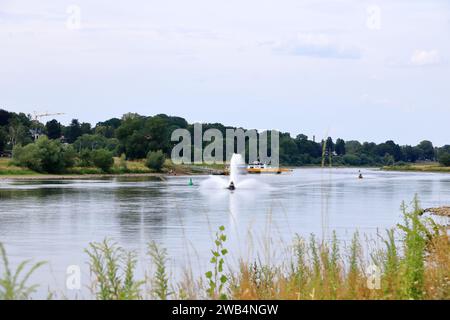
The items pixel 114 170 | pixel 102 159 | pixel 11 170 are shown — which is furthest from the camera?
pixel 114 170

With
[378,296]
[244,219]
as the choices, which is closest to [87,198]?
[244,219]

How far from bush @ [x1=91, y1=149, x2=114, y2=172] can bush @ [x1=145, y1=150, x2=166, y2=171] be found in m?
17.4

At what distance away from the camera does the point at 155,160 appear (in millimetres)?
169500

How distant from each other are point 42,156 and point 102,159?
65.9 feet

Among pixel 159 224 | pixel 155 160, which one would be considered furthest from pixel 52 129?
pixel 159 224

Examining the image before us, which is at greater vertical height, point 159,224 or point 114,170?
point 114,170

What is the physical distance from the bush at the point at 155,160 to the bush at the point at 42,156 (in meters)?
33.4

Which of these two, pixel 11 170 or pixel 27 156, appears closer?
pixel 11 170

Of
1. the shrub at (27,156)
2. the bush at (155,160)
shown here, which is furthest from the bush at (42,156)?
the bush at (155,160)

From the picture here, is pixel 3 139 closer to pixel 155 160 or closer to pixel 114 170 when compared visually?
pixel 114 170

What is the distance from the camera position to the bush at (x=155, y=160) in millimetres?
169750

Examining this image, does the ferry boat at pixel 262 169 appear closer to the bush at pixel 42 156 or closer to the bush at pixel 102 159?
the bush at pixel 102 159

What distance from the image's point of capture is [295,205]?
63688 millimetres
